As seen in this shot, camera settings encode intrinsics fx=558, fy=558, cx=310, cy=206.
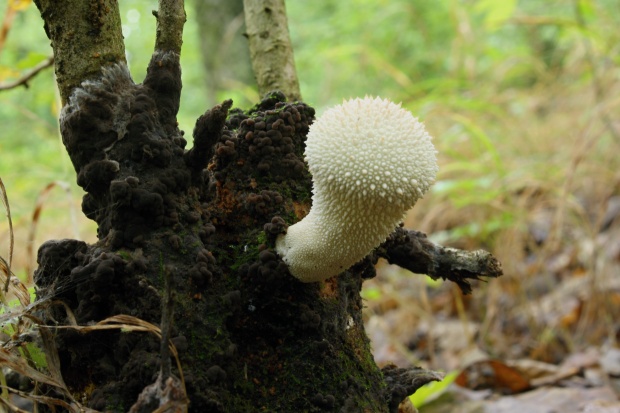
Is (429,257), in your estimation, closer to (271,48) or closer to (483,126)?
(271,48)

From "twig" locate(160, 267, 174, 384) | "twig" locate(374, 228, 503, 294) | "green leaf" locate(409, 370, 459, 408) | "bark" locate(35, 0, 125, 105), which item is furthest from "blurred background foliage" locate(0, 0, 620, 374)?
"twig" locate(160, 267, 174, 384)

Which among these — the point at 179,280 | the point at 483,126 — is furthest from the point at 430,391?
the point at 483,126

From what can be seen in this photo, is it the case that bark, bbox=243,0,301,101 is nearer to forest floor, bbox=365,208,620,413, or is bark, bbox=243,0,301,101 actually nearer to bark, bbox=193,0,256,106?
forest floor, bbox=365,208,620,413

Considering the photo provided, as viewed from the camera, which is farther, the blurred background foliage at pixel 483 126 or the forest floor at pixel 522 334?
the blurred background foliage at pixel 483 126

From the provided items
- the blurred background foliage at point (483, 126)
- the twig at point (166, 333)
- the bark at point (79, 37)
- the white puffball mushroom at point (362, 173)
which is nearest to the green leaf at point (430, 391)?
the blurred background foliage at point (483, 126)

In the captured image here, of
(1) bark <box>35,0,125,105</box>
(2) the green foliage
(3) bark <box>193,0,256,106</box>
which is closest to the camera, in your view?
(1) bark <box>35,0,125,105</box>

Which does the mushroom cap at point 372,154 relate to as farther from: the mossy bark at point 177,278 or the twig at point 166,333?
the twig at point 166,333

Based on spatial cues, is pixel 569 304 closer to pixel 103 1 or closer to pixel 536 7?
pixel 103 1
